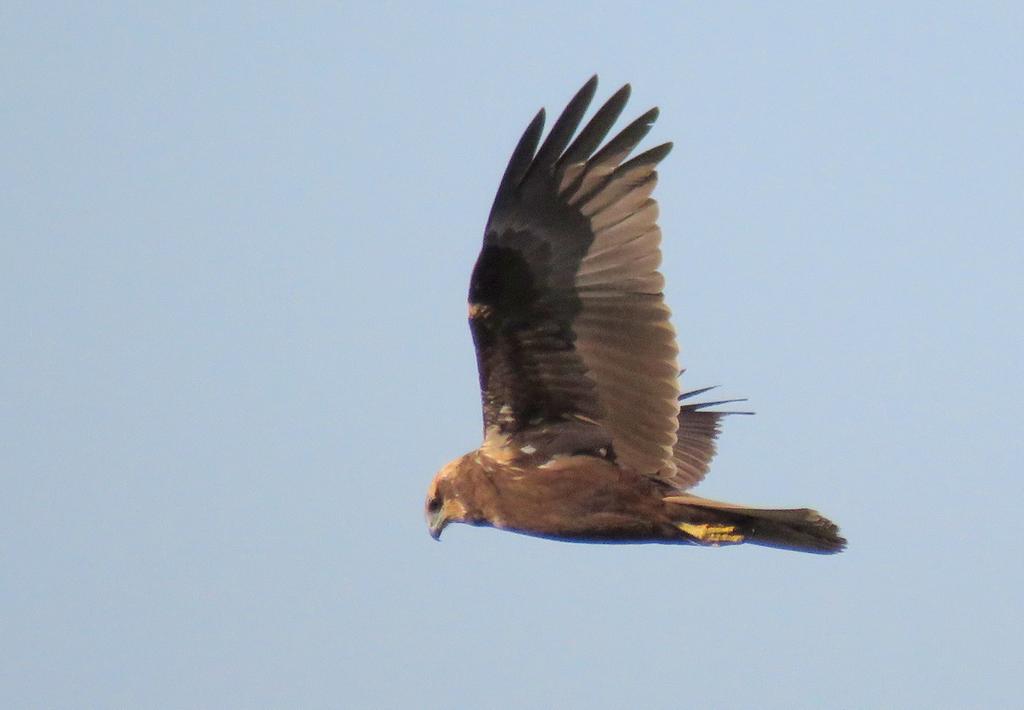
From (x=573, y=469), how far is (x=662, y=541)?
57cm

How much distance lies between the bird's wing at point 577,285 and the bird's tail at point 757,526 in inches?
16.8

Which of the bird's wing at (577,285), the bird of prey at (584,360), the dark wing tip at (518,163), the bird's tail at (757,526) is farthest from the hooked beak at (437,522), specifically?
the dark wing tip at (518,163)

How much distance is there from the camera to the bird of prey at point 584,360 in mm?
8367

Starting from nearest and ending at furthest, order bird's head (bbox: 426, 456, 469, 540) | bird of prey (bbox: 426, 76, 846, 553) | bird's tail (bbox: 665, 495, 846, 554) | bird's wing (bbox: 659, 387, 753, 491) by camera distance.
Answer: bird's tail (bbox: 665, 495, 846, 554) < bird of prey (bbox: 426, 76, 846, 553) < bird's head (bbox: 426, 456, 469, 540) < bird's wing (bbox: 659, 387, 753, 491)

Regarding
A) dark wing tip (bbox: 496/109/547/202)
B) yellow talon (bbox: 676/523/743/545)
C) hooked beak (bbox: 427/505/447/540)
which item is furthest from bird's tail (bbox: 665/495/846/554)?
dark wing tip (bbox: 496/109/547/202)

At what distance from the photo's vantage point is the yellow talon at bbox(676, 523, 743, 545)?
840 cm

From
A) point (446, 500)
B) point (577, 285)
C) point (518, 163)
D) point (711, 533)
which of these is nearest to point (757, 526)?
point (711, 533)

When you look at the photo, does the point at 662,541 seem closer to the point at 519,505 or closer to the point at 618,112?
the point at 519,505

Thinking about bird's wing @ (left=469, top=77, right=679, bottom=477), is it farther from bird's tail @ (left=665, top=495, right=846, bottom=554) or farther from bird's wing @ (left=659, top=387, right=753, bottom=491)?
bird's wing @ (left=659, top=387, right=753, bottom=491)

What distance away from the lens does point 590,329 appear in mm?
8539

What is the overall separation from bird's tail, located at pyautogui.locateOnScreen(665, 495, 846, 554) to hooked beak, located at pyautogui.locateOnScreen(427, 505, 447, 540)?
126 cm

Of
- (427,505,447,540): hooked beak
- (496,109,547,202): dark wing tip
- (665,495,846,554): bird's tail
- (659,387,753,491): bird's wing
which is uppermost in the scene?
(496,109,547,202): dark wing tip

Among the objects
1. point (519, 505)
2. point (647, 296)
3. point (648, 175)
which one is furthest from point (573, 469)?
point (648, 175)

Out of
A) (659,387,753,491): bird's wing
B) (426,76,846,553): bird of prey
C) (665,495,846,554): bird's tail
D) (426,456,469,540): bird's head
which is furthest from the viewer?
(659,387,753,491): bird's wing
